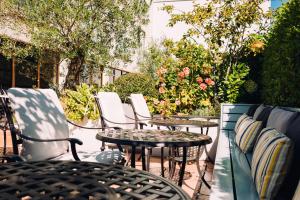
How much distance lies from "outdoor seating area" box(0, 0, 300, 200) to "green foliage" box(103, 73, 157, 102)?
0.13ft

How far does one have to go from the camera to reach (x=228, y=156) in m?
3.18

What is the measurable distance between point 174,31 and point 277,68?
1575 cm

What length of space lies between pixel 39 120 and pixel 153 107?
5033mm

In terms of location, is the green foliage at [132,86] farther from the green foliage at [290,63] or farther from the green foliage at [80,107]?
Answer: the green foliage at [290,63]

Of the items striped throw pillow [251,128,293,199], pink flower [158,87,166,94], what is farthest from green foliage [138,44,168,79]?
striped throw pillow [251,128,293,199]

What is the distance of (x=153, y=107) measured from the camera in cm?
760

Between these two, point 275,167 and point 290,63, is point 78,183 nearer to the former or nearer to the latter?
point 275,167

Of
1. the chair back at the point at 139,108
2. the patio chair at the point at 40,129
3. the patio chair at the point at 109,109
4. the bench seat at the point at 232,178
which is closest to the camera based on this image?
the bench seat at the point at 232,178

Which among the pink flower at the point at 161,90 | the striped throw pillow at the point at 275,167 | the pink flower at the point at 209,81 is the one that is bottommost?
the striped throw pillow at the point at 275,167

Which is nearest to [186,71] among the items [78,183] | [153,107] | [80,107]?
[153,107]

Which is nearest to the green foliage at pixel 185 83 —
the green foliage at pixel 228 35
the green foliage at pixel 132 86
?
the green foliage at pixel 228 35

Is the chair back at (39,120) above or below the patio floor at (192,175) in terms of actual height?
above

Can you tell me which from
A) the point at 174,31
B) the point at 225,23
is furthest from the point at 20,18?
the point at 174,31

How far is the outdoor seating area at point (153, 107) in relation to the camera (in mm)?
1538
